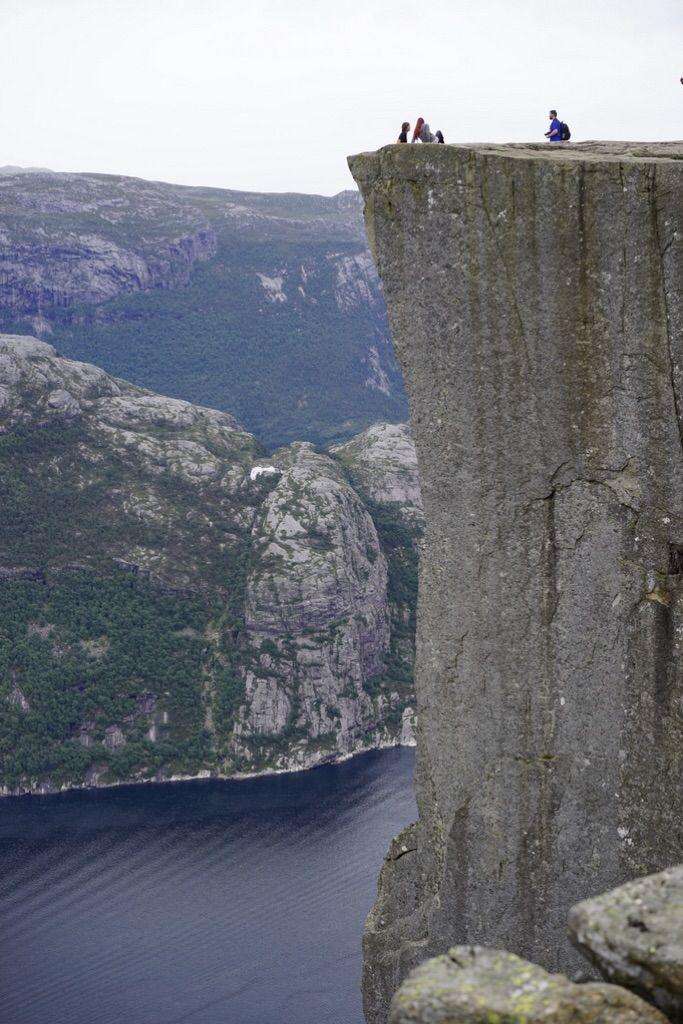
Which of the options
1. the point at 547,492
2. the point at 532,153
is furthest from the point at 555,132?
the point at 547,492

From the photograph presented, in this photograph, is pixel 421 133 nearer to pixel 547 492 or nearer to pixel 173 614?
pixel 547 492

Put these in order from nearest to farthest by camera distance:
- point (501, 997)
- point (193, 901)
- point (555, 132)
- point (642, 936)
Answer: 1. point (501, 997)
2. point (642, 936)
3. point (555, 132)
4. point (193, 901)

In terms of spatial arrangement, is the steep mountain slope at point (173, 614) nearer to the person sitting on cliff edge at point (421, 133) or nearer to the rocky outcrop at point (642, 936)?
the person sitting on cliff edge at point (421, 133)

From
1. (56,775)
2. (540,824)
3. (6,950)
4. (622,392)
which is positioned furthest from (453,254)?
(56,775)

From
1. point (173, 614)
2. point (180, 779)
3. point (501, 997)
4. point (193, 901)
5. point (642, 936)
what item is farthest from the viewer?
point (173, 614)

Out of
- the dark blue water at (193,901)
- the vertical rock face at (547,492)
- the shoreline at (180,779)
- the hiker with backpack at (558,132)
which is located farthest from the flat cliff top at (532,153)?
the shoreline at (180,779)

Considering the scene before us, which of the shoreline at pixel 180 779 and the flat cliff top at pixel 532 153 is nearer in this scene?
the flat cliff top at pixel 532 153
